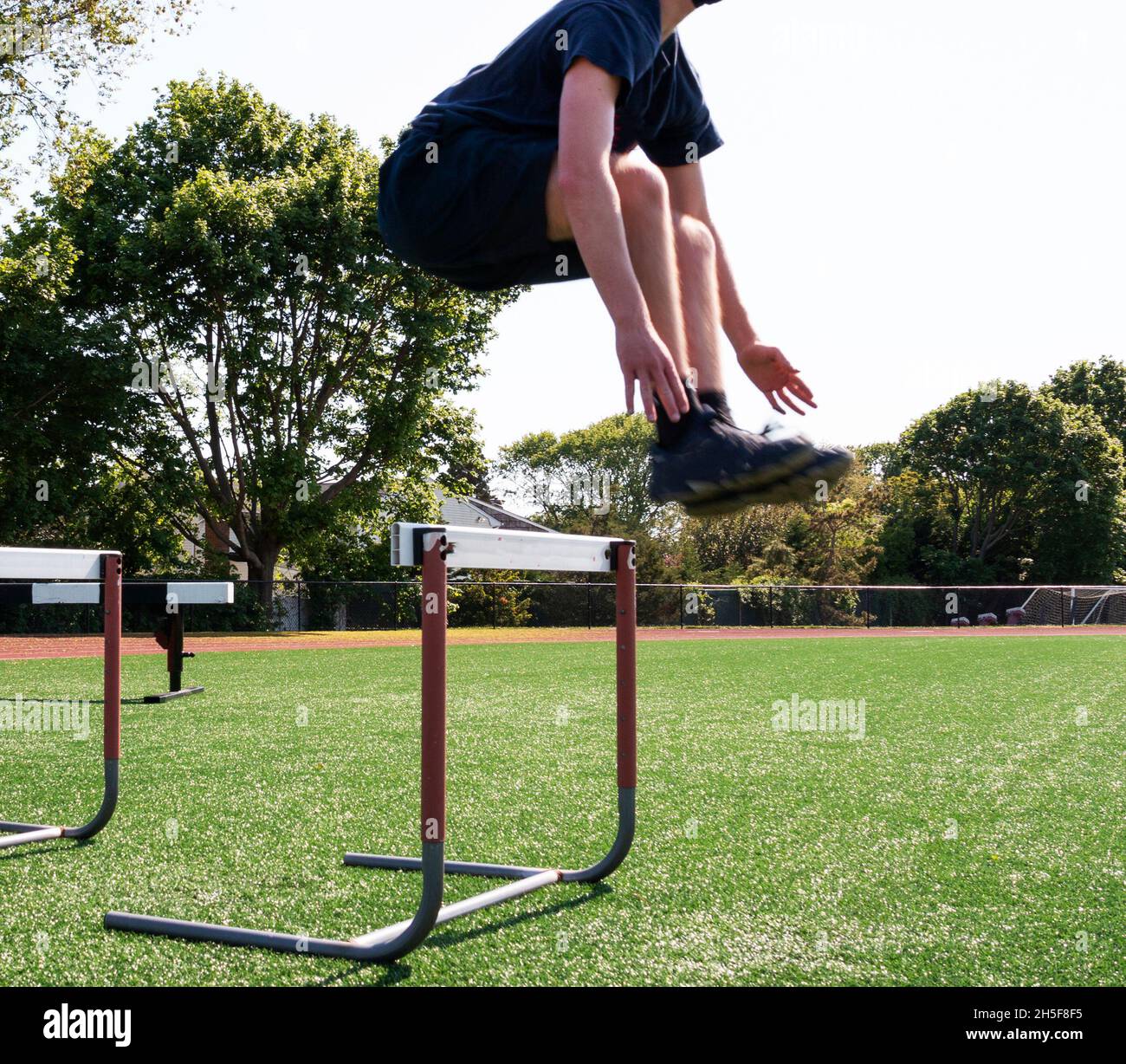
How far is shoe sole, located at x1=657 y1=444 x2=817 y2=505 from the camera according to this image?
1552 millimetres

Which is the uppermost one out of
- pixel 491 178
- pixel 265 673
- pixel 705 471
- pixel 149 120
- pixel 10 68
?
pixel 149 120

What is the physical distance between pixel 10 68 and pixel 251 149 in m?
6.98

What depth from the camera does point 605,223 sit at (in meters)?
1.44

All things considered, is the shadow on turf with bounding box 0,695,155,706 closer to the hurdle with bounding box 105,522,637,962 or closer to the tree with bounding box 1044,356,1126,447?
the hurdle with bounding box 105,522,637,962

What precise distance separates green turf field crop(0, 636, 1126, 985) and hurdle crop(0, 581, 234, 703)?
1.49ft

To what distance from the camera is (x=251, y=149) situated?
2511 cm

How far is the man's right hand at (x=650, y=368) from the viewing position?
4.77 feet

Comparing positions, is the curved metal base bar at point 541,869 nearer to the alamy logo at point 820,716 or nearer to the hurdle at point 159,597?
the hurdle at point 159,597

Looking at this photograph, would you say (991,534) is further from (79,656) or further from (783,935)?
(783,935)

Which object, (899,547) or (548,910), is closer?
(548,910)

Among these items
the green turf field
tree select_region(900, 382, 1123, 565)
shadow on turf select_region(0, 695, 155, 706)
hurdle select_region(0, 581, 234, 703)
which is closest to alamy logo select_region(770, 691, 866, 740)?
the green turf field
